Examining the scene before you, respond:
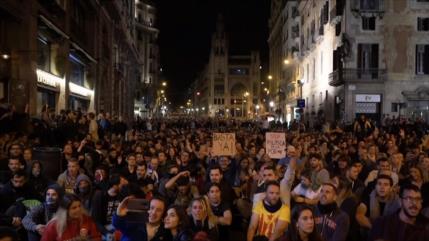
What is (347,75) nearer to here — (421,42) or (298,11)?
(421,42)

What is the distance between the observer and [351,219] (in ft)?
23.2

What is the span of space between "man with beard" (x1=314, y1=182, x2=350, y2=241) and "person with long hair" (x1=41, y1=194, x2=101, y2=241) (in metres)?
2.58

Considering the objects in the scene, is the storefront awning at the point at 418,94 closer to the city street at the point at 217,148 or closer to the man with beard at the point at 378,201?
the city street at the point at 217,148

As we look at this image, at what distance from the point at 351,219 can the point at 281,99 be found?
7222cm

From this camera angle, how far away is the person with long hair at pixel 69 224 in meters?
5.79

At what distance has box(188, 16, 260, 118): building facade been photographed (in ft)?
552

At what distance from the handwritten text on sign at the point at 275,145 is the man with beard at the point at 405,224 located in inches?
295

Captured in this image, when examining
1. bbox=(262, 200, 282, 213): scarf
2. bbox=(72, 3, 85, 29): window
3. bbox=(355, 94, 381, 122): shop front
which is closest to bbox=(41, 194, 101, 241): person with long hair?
bbox=(262, 200, 282, 213): scarf

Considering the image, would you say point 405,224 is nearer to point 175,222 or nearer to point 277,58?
point 175,222

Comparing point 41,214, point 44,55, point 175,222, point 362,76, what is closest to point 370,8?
point 362,76

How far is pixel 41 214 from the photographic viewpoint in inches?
282

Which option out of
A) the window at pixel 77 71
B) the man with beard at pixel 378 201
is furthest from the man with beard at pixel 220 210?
the window at pixel 77 71

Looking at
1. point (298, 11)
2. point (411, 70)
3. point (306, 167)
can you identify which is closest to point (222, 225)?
point (306, 167)

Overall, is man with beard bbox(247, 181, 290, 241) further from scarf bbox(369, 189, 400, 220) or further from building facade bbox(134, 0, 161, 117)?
A: building facade bbox(134, 0, 161, 117)
